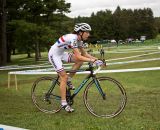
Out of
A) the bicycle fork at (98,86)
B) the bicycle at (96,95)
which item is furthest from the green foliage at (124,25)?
the bicycle fork at (98,86)

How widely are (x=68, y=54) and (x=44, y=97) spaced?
1.23 meters

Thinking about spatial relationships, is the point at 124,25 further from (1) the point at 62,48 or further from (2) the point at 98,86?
(2) the point at 98,86

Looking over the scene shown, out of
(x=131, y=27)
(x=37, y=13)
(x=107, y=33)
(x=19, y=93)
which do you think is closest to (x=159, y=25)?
(x=131, y=27)

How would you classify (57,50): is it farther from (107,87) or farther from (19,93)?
(19,93)

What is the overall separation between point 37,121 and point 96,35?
139 meters

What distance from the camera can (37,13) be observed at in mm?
43469

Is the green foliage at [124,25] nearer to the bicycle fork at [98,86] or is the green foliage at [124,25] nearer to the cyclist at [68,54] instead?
the cyclist at [68,54]

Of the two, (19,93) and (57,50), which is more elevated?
(57,50)

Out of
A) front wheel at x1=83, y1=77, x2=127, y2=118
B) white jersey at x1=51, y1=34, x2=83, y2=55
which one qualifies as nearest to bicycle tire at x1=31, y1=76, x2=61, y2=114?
white jersey at x1=51, y1=34, x2=83, y2=55

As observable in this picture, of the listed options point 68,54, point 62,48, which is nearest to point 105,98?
point 68,54

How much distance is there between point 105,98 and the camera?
888cm

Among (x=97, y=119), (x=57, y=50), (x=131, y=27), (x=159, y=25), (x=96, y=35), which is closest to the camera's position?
(x=97, y=119)

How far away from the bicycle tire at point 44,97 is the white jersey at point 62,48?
55cm

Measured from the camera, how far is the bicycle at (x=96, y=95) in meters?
8.65
